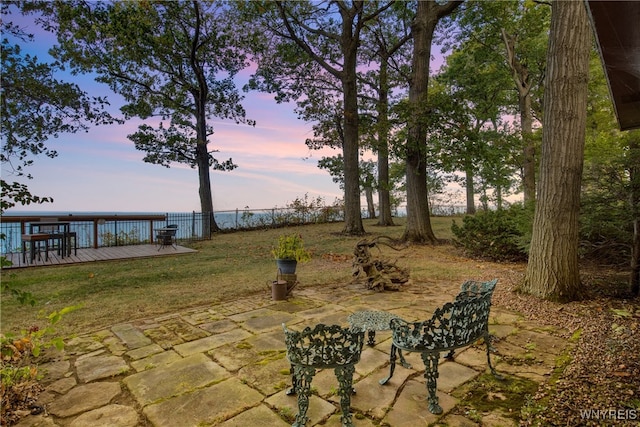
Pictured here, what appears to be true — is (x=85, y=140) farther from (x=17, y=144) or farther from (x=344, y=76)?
(x=344, y=76)

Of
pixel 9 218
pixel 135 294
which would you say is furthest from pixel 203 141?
pixel 135 294

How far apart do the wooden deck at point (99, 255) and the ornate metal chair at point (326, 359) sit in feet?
25.7

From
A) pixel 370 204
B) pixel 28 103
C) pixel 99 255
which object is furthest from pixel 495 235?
pixel 370 204

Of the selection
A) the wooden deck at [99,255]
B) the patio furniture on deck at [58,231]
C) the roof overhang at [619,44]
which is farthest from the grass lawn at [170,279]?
the roof overhang at [619,44]

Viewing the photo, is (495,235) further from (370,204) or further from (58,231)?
(370,204)

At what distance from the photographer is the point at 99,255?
28.2 ft

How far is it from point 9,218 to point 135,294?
539 cm

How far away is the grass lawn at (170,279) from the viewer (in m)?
4.14

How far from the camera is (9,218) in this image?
7.87 metres

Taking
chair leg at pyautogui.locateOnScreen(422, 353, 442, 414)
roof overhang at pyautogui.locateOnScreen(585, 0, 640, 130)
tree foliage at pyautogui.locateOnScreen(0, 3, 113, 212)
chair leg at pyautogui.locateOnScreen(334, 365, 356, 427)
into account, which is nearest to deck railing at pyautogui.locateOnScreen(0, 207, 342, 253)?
tree foliage at pyautogui.locateOnScreen(0, 3, 113, 212)

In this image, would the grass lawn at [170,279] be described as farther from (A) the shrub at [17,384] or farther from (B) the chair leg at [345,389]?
(B) the chair leg at [345,389]

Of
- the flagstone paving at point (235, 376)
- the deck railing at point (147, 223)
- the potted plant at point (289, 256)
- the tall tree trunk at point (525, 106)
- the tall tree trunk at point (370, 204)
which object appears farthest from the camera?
the tall tree trunk at point (370, 204)

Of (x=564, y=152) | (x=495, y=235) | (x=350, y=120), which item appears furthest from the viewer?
(x=350, y=120)

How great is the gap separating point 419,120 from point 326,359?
8.32 meters
